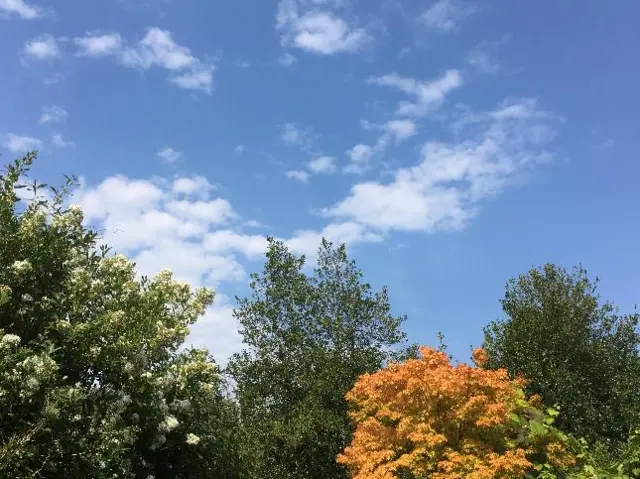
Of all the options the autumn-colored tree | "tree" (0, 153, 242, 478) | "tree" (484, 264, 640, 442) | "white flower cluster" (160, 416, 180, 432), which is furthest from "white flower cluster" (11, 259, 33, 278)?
"tree" (484, 264, 640, 442)

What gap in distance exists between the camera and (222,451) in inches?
775

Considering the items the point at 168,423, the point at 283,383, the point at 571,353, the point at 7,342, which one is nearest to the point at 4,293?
the point at 7,342

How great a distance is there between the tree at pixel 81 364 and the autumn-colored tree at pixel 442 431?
5.89 meters

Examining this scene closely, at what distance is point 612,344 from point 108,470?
23661mm

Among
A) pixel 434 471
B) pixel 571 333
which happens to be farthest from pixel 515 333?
pixel 434 471

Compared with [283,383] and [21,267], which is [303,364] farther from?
[21,267]

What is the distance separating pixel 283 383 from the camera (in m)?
27.2

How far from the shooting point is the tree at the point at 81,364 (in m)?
11.0

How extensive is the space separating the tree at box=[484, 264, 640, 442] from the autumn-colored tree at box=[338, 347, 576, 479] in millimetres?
5673

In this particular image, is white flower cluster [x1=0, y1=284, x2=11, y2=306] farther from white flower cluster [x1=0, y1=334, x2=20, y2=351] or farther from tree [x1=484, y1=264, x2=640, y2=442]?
tree [x1=484, y1=264, x2=640, y2=442]

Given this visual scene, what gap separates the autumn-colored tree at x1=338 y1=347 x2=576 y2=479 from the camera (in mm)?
17281

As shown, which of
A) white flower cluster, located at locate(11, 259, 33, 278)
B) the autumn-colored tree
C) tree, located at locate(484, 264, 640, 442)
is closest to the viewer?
white flower cluster, located at locate(11, 259, 33, 278)

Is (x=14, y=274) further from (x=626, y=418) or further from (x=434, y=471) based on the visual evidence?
(x=626, y=418)

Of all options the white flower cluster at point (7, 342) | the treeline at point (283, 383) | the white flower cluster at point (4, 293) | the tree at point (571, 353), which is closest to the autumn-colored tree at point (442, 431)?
the treeline at point (283, 383)
